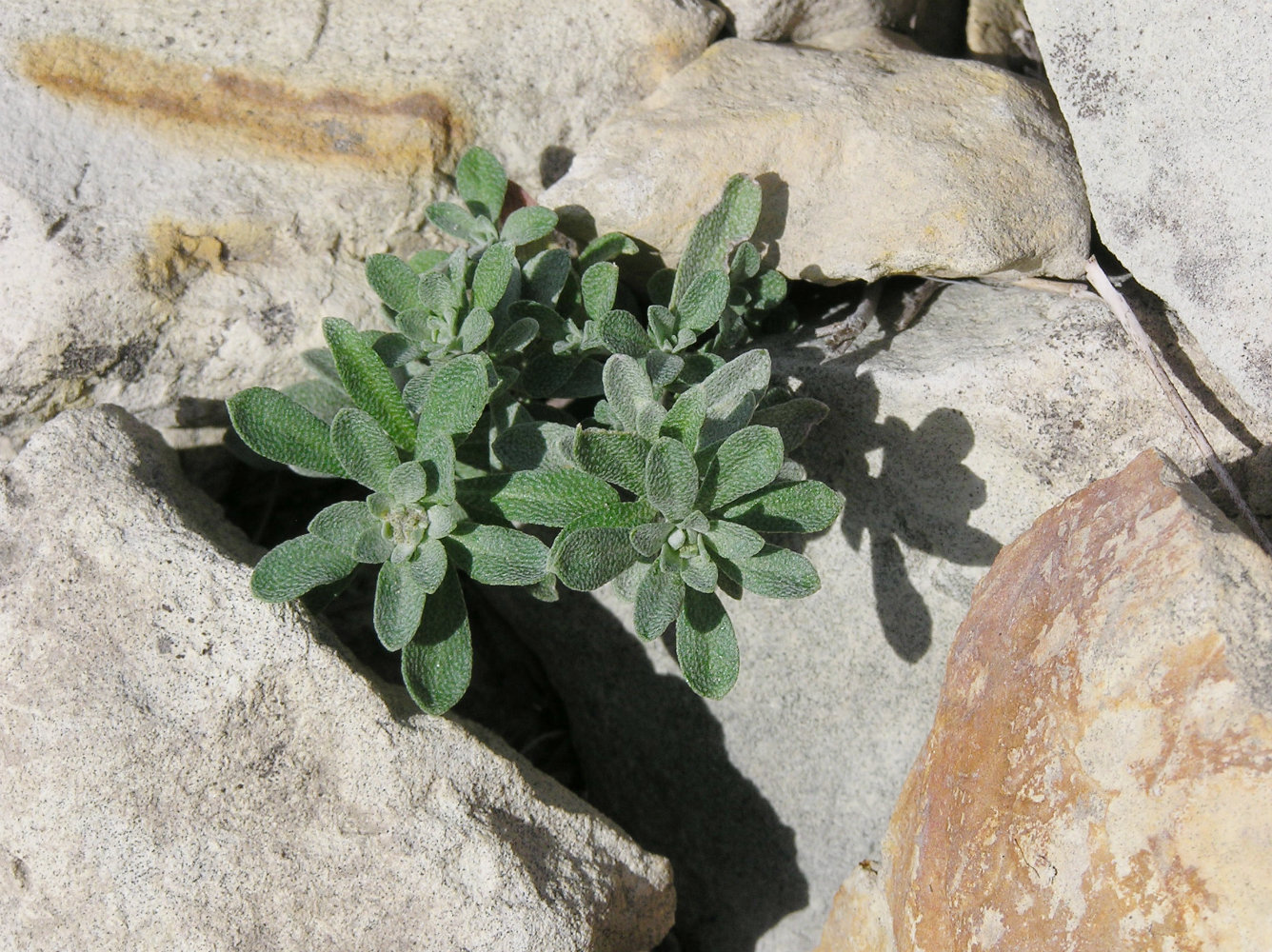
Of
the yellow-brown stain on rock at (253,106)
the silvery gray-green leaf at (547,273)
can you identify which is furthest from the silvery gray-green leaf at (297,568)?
the yellow-brown stain on rock at (253,106)

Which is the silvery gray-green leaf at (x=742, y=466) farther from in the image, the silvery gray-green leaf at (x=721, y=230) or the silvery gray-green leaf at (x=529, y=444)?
the silvery gray-green leaf at (x=721, y=230)

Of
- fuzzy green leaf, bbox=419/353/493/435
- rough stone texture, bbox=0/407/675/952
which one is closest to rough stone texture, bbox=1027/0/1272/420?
fuzzy green leaf, bbox=419/353/493/435

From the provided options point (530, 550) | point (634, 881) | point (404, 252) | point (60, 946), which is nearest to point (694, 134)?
point (404, 252)

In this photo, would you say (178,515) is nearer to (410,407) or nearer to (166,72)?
(410,407)

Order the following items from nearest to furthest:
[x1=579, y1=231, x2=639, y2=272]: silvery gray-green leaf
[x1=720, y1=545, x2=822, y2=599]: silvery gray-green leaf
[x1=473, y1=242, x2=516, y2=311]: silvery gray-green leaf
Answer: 1. [x1=720, y1=545, x2=822, y2=599]: silvery gray-green leaf
2. [x1=473, y1=242, x2=516, y2=311]: silvery gray-green leaf
3. [x1=579, y1=231, x2=639, y2=272]: silvery gray-green leaf

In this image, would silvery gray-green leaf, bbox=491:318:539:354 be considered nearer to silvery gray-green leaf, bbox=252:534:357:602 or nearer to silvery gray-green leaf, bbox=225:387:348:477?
silvery gray-green leaf, bbox=225:387:348:477

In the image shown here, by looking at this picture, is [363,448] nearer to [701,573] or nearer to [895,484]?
[701,573]
